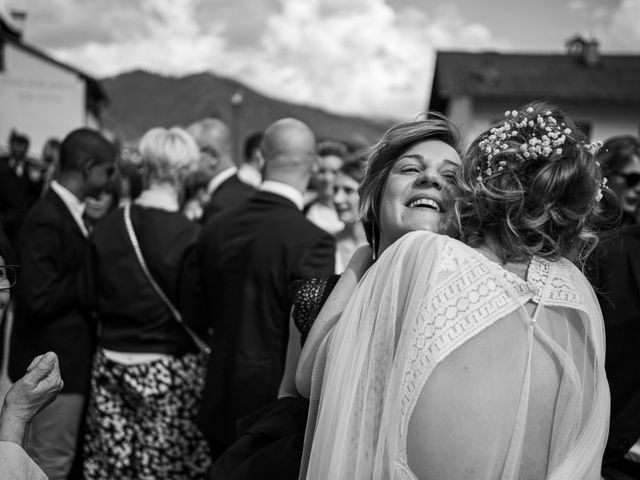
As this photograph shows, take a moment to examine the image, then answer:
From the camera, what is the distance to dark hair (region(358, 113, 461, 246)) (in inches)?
89.4

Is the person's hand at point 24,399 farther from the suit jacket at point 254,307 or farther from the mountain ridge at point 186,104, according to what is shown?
the mountain ridge at point 186,104

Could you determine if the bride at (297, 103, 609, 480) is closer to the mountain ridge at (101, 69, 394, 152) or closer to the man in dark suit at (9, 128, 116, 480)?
the man in dark suit at (9, 128, 116, 480)

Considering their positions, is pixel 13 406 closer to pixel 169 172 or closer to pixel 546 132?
pixel 546 132

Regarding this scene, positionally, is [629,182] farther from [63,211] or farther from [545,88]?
[545,88]

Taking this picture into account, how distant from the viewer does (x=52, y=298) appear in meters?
3.41

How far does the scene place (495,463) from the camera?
1563 mm

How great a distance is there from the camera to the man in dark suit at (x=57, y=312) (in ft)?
11.2

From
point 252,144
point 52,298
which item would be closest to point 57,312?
point 52,298

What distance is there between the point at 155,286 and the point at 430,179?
1864 millimetres

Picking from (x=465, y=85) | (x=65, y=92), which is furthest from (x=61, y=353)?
(x=65, y=92)

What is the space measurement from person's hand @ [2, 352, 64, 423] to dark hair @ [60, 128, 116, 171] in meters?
2.26

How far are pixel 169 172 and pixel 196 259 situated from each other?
1.76ft

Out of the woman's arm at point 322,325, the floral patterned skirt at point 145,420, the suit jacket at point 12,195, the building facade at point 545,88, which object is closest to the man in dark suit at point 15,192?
the suit jacket at point 12,195

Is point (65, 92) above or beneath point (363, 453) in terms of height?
above
